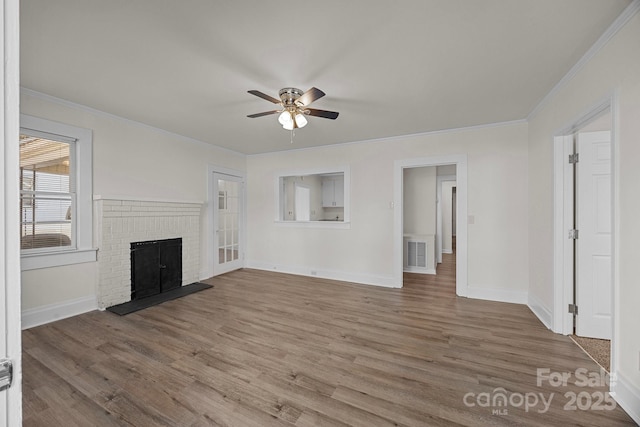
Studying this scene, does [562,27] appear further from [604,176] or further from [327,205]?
[327,205]

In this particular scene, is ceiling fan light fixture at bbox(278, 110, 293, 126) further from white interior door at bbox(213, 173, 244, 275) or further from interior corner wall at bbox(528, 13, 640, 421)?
white interior door at bbox(213, 173, 244, 275)

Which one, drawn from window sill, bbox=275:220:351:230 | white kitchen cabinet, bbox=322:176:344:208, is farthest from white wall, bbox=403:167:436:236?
white kitchen cabinet, bbox=322:176:344:208

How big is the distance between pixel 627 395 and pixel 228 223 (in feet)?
17.7

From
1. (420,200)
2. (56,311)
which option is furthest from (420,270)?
(56,311)

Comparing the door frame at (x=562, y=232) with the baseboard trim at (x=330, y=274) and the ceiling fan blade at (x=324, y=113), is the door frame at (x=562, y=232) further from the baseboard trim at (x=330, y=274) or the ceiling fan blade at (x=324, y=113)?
the ceiling fan blade at (x=324, y=113)

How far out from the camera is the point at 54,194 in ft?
→ 10.1

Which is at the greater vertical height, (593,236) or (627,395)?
(593,236)

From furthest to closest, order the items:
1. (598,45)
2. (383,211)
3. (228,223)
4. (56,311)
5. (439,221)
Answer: (439,221) < (228,223) < (383,211) < (56,311) < (598,45)

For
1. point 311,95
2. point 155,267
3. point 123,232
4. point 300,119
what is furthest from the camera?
point 155,267

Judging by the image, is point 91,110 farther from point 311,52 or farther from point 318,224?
point 318,224

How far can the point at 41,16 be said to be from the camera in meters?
1.77

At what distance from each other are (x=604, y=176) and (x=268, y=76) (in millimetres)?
3319

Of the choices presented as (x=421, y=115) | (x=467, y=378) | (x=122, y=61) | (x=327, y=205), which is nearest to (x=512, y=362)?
(x=467, y=378)

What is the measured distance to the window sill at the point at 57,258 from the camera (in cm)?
285
